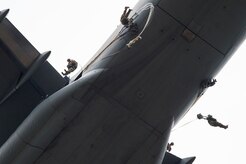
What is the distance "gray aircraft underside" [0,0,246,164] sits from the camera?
1047 centimetres

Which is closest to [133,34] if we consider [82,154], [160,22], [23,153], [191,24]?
[160,22]

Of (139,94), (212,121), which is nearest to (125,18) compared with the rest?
(139,94)

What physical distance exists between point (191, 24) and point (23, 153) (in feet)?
16.6

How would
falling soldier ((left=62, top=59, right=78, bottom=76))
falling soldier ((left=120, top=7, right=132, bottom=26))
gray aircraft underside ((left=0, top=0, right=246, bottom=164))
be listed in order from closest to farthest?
gray aircraft underside ((left=0, top=0, right=246, bottom=164)), falling soldier ((left=120, top=7, right=132, bottom=26)), falling soldier ((left=62, top=59, right=78, bottom=76))

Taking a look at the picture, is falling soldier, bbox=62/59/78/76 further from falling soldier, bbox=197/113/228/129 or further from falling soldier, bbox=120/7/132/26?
falling soldier, bbox=197/113/228/129

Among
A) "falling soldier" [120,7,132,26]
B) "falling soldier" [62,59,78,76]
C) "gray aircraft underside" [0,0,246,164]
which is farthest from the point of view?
"falling soldier" [62,59,78,76]

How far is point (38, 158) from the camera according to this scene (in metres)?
10.6

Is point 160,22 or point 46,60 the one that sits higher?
point 160,22

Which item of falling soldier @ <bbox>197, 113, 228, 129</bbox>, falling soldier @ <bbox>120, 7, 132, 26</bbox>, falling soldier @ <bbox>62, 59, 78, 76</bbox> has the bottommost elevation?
falling soldier @ <bbox>62, 59, 78, 76</bbox>

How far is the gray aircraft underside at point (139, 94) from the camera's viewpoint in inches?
412

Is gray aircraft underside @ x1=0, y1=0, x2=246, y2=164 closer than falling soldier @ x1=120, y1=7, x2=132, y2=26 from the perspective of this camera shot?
Yes

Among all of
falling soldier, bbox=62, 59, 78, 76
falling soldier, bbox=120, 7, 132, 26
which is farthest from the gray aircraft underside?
falling soldier, bbox=62, 59, 78, 76

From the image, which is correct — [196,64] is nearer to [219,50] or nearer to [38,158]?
[219,50]

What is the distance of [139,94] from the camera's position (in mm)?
10523
